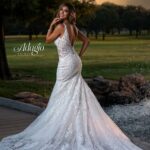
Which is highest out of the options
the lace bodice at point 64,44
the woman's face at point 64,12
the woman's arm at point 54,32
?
the woman's face at point 64,12

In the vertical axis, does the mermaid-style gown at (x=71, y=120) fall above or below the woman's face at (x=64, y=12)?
below

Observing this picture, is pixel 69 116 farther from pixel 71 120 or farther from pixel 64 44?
pixel 64 44

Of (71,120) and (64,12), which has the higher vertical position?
(64,12)

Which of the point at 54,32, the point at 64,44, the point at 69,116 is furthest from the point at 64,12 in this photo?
the point at 69,116

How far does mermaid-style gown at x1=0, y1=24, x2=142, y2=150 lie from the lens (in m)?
8.11

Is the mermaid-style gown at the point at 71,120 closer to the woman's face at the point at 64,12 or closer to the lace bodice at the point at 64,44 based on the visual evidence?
the lace bodice at the point at 64,44

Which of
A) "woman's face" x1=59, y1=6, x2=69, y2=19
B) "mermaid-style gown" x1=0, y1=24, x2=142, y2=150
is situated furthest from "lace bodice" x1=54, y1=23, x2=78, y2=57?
"woman's face" x1=59, y1=6, x2=69, y2=19

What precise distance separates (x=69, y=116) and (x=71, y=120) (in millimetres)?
63

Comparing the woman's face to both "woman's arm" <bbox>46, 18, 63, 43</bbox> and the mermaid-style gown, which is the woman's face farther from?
the mermaid-style gown

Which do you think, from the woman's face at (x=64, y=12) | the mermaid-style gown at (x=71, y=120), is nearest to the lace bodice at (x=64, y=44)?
the mermaid-style gown at (x=71, y=120)

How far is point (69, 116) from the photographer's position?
8.22 metres

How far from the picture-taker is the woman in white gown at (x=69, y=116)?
809 centimetres

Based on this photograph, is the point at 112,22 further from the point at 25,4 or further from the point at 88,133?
the point at 88,133

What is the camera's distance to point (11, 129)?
1024cm
